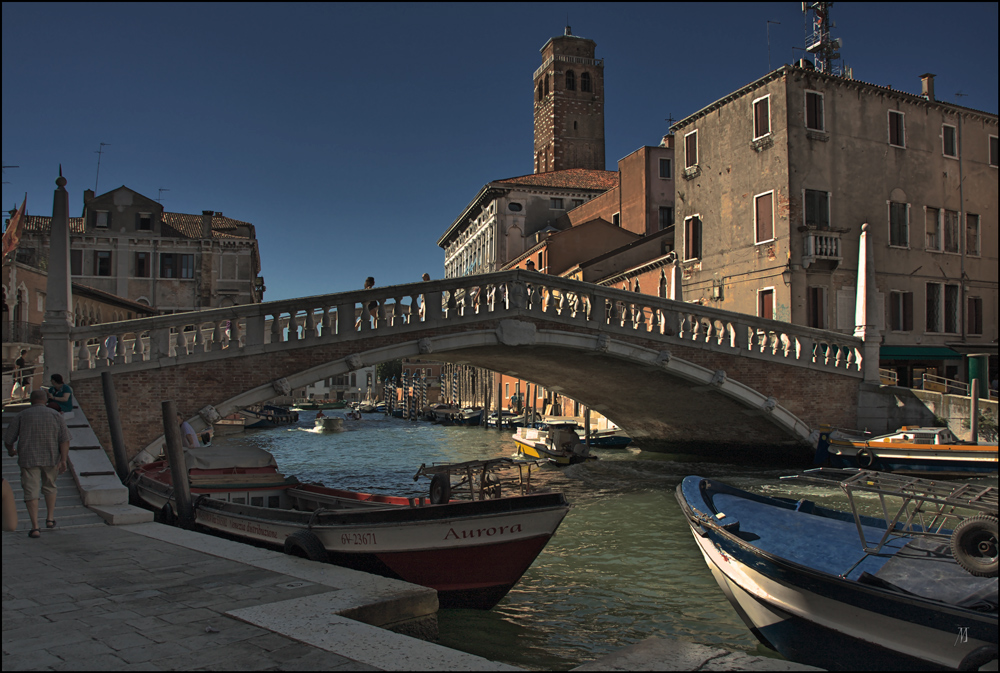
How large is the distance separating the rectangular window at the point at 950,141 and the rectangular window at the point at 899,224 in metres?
2.04

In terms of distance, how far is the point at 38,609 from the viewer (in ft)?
12.0

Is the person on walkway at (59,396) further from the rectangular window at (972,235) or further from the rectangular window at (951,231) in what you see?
the rectangular window at (972,235)

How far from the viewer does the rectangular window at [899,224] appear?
56.8ft

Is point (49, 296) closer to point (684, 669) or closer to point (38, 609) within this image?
point (38, 609)

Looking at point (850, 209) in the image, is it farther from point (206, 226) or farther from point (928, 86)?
point (206, 226)

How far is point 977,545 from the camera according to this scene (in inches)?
161

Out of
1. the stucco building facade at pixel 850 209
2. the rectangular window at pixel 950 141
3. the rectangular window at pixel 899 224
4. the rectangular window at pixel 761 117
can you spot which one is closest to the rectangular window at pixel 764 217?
the stucco building facade at pixel 850 209

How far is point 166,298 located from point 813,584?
1314 inches

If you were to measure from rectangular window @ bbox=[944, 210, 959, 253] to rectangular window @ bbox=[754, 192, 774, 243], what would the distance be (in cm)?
465

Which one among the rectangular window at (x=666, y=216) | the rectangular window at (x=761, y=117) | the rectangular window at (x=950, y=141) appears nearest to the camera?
the rectangular window at (x=761, y=117)

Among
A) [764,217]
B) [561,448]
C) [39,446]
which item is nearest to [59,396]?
[39,446]

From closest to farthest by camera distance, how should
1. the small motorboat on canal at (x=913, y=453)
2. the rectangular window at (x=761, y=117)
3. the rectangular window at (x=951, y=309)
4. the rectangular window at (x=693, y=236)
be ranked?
the small motorboat on canal at (x=913, y=453), the rectangular window at (x=761, y=117), the rectangular window at (x=951, y=309), the rectangular window at (x=693, y=236)

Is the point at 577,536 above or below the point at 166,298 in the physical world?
below

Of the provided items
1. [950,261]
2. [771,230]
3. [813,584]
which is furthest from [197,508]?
[950,261]
